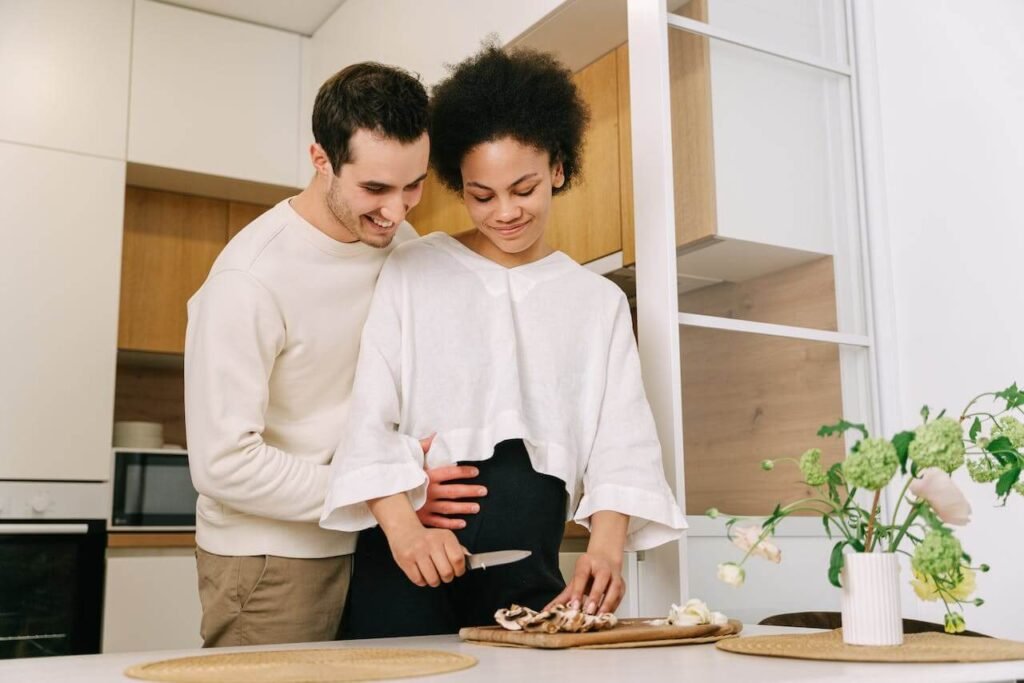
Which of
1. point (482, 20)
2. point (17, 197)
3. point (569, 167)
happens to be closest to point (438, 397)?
point (569, 167)

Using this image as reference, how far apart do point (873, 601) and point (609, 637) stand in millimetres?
238

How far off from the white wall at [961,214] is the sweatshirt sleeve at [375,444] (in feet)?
3.46

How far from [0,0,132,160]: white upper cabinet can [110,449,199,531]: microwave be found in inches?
33.1

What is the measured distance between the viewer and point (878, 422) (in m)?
1.97

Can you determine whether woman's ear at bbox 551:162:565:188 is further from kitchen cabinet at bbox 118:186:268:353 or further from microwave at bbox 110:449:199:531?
kitchen cabinet at bbox 118:186:268:353

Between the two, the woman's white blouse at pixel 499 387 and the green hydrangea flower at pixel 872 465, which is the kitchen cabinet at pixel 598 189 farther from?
the green hydrangea flower at pixel 872 465

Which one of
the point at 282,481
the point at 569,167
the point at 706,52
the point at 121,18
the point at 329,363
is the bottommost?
the point at 282,481

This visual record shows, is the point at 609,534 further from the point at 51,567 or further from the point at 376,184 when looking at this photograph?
the point at 51,567

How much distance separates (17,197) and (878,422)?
7.23 ft

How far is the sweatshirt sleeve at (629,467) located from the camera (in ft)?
4.03

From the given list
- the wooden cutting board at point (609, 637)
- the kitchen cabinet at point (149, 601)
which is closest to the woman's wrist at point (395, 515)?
the wooden cutting board at point (609, 637)

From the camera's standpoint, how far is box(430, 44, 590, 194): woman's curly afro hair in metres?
1.35

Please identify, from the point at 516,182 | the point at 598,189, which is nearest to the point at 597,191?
the point at 598,189

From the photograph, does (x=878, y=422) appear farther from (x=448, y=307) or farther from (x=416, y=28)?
(x=416, y=28)
